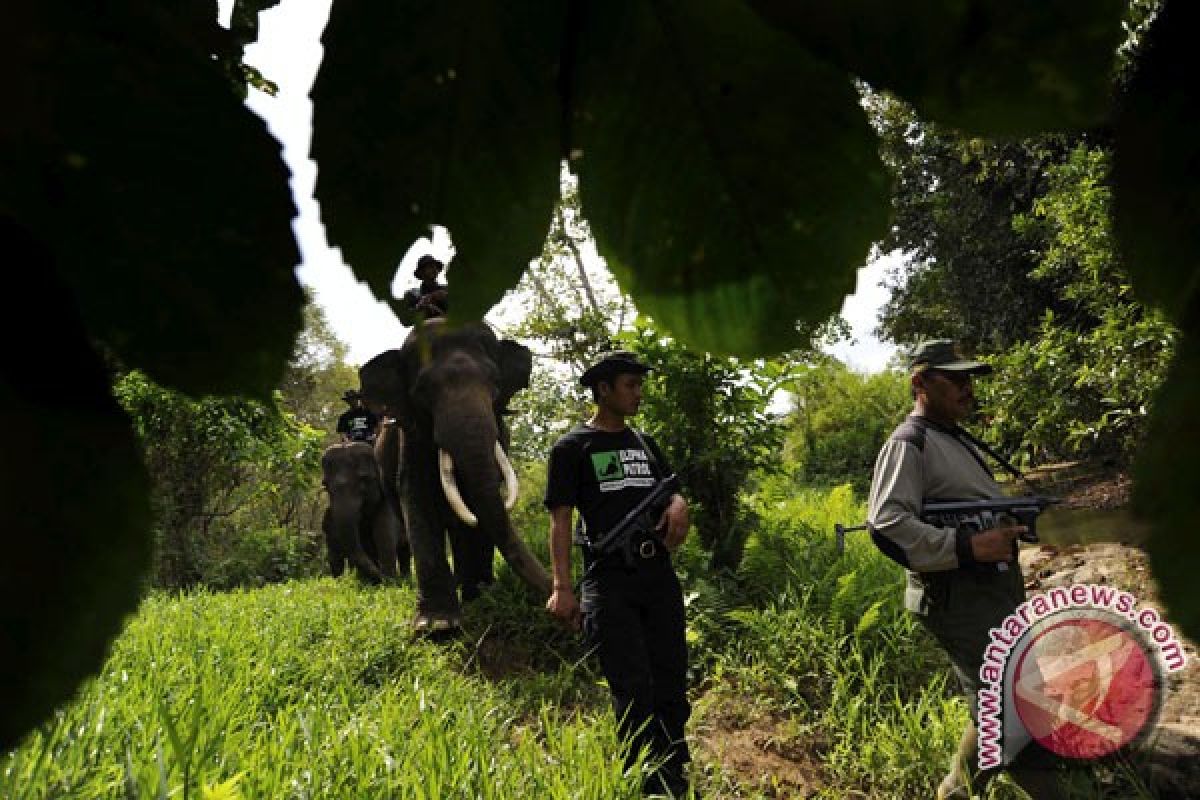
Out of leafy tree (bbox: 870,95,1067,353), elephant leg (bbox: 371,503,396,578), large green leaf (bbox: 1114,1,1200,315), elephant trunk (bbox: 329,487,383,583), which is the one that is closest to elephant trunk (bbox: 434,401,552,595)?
leafy tree (bbox: 870,95,1067,353)

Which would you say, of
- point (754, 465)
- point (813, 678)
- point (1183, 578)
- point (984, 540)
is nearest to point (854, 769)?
point (813, 678)

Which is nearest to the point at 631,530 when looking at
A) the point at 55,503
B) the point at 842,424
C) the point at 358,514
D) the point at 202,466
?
the point at 55,503

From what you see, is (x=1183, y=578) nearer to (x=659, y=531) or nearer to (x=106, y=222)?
(x=106, y=222)

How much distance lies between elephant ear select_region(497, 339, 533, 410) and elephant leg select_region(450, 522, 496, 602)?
2.73ft

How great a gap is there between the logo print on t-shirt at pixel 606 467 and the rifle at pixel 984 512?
0.98 meters

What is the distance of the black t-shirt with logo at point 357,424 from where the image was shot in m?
8.19

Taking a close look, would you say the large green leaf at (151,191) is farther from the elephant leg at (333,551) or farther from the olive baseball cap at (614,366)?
the elephant leg at (333,551)

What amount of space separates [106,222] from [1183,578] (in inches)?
13.2

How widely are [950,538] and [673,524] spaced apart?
2.82 feet

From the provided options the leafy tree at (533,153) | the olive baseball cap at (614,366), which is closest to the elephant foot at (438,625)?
the olive baseball cap at (614,366)

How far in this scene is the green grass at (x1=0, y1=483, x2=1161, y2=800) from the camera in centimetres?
179

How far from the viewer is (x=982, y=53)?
0.27 metres

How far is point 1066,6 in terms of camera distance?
0.26 m

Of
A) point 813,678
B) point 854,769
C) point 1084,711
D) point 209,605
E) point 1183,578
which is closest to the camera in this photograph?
point 1183,578
